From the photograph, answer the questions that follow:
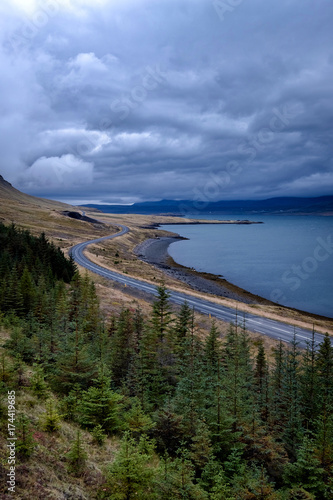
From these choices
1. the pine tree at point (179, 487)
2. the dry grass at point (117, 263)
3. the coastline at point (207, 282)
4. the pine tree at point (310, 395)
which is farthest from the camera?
the coastline at point (207, 282)

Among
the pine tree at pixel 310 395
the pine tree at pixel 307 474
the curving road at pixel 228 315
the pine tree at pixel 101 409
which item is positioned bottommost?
the curving road at pixel 228 315

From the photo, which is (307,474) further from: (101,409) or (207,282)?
(207,282)

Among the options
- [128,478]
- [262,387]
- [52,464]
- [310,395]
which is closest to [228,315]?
[262,387]

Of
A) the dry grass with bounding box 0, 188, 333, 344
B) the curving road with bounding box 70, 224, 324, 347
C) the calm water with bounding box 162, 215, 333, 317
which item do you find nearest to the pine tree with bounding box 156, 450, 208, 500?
the curving road with bounding box 70, 224, 324, 347

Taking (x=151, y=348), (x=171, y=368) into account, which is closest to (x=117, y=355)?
(x=151, y=348)

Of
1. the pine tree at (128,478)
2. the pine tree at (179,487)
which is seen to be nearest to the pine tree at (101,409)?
the pine tree at (128,478)

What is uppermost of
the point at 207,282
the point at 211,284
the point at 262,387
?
the point at 262,387

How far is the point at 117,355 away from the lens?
2262cm

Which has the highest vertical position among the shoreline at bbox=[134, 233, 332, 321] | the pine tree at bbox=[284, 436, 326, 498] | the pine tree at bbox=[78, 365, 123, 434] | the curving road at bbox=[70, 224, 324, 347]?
the pine tree at bbox=[78, 365, 123, 434]

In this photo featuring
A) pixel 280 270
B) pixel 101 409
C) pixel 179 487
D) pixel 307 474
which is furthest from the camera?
pixel 280 270

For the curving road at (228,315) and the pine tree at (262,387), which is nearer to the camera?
the pine tree at (262,387)

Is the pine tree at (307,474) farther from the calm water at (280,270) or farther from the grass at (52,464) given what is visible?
the calm water at (280,270)

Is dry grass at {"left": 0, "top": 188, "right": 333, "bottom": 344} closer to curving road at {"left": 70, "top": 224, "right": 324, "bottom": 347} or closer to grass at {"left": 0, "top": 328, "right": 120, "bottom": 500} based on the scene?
curving road at {"left": 70, "top": 224, "right": 324, "bottom": 347}

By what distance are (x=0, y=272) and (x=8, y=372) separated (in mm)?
29806
